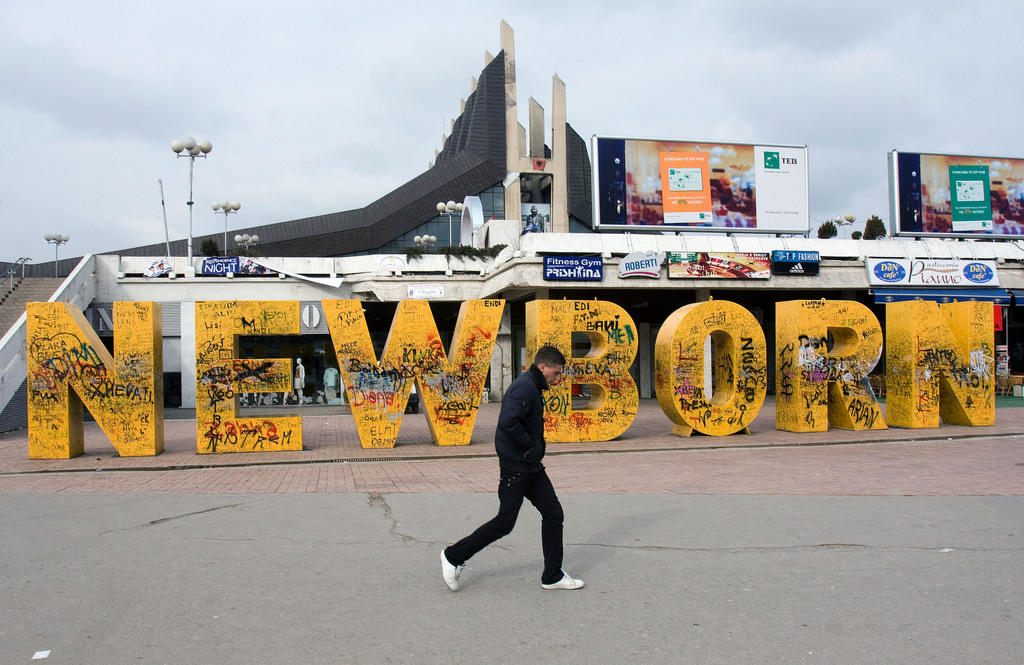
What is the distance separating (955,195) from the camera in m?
28.4

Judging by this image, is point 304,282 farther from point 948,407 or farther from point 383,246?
point 383,246

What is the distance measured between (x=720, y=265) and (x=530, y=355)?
995cm

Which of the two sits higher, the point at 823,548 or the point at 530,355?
the point at 530,355

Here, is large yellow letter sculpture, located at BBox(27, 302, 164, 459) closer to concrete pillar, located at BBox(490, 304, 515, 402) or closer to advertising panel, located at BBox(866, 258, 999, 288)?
concrete pillar, located at BBox(490, 304, 515, 402)

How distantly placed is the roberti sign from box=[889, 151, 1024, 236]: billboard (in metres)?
12.2

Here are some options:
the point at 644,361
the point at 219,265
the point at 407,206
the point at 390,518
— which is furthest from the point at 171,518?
the point at 407,206

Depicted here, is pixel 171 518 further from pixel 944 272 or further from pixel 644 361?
pixel 944 272

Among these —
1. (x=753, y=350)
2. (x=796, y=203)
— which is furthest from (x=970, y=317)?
(x=796, y=203)

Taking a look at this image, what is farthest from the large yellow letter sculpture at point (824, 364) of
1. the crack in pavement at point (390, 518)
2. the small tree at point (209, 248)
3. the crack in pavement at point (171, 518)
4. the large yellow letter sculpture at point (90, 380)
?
the small tree at point (209, 248)

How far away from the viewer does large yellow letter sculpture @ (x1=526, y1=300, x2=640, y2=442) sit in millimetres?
14766

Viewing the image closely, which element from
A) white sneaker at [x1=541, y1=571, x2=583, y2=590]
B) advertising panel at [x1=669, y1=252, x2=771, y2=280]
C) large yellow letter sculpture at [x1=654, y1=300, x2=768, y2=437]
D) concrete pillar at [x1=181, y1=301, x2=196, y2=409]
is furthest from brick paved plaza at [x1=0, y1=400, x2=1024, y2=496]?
concrete pillar at [x1=181, y1=301, x2=196, y2=409]

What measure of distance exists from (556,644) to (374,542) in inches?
107

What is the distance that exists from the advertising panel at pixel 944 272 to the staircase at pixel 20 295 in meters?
25.8

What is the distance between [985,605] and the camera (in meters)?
4.97
